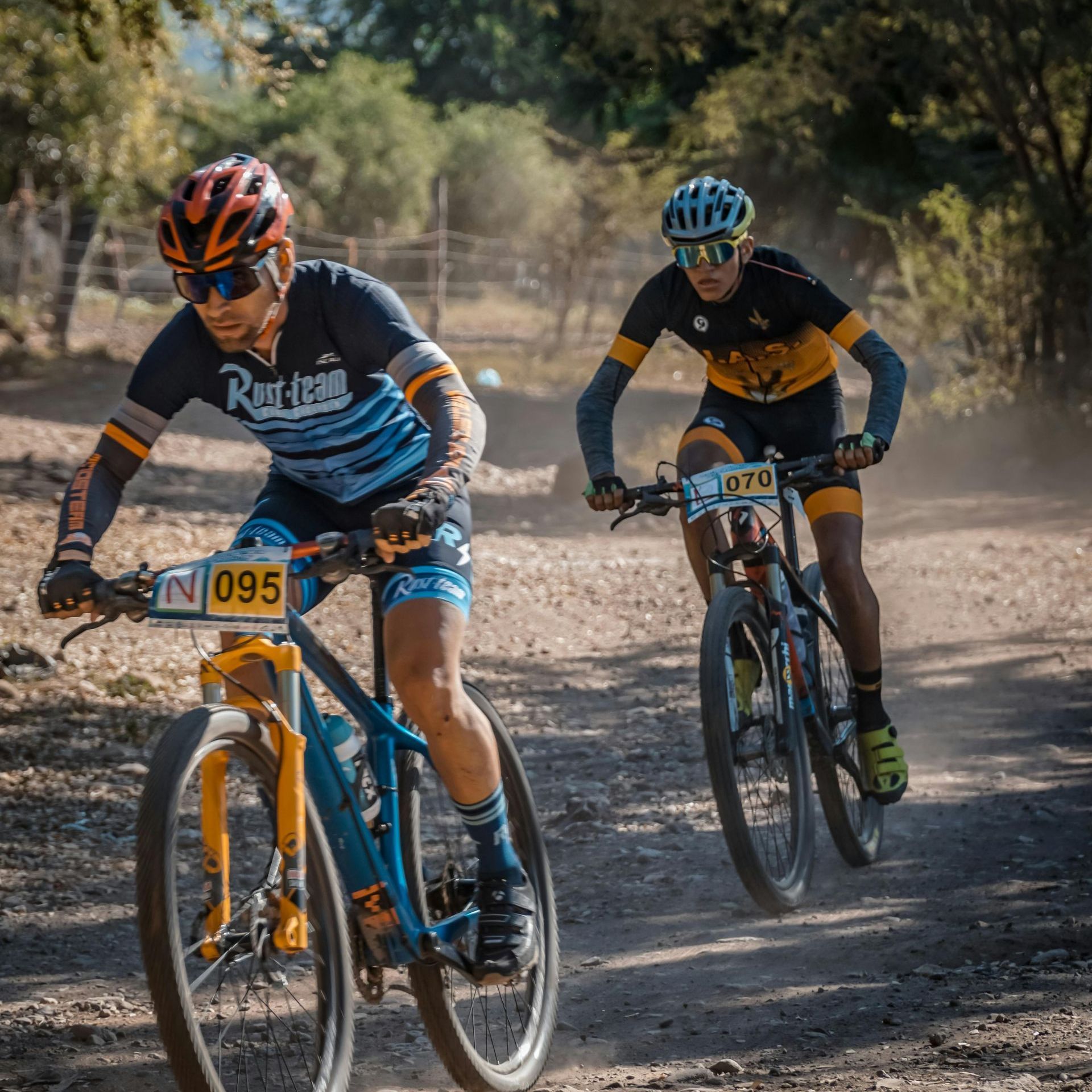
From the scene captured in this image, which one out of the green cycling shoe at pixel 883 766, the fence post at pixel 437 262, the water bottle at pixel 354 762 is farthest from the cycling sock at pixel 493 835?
the fence post at pixel 437 262

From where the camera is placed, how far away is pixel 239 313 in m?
3.34

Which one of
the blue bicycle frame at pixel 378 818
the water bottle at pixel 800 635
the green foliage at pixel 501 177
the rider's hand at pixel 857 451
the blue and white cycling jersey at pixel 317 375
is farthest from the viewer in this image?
the green foliage at pixel 501 177

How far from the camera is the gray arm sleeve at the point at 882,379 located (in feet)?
16.0

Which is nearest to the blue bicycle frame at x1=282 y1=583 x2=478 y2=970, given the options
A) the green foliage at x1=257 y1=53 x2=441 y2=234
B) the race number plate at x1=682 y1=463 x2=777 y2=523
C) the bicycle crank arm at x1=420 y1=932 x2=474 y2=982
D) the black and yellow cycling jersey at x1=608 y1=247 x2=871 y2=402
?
the bicycle crank arm at x1=420 y1=932 x2=474 y2=982

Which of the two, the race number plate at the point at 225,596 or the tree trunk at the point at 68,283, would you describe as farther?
the tree trunk at the point at 68,283

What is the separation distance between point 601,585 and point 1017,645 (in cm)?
313

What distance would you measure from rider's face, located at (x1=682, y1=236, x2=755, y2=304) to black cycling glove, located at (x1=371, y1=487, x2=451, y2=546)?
238 centimetres

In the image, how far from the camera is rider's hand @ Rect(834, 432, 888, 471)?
15.2 feet

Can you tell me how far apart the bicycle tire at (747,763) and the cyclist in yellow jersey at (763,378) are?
367 mm

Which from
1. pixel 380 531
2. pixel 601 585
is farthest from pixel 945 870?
pixel 601 585

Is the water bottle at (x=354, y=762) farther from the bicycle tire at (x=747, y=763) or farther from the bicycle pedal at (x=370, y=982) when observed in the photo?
the bicycle tire at (x=747, y=763)

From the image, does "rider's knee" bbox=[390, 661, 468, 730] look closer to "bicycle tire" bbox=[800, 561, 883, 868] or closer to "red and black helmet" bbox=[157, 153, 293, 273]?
"red and black helmet" bbox=[157, 153, 293, 273]

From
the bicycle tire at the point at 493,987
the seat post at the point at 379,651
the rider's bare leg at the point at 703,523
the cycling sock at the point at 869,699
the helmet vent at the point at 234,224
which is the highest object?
the helmet vent at the point at 234,224

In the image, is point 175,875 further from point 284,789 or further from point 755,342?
point 755,342
